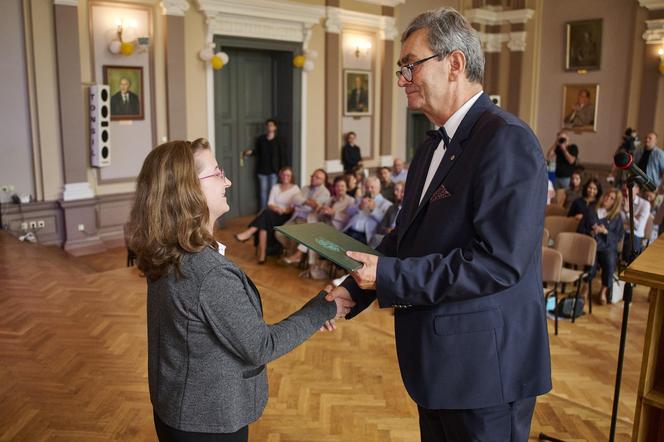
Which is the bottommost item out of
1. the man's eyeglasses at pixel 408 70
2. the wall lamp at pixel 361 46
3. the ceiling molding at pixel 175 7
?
the man's eyeglasses at pixel 408 70

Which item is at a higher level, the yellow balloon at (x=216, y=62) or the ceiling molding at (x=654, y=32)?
the ceiling molding at (x=654, y=32)

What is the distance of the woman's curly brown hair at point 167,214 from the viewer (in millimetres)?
1882

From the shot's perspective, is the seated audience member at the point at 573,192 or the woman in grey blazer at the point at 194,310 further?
the seated audience member at the point at 573,192

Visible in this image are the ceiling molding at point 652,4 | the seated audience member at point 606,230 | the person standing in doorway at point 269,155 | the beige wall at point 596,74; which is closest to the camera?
the seated audience member at point 606,230

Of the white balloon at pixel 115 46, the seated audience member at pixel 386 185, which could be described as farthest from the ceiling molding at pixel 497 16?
the white balloon at pixel 115 46

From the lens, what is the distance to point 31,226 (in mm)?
8703

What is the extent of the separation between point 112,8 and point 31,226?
130 inches

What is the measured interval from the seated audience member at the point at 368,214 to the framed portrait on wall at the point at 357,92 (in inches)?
198

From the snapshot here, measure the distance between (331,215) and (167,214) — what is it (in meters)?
6.36

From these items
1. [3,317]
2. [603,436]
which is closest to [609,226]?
[603,436]

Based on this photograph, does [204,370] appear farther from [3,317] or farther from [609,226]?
[609,226]

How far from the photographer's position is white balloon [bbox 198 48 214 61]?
33.1 feet

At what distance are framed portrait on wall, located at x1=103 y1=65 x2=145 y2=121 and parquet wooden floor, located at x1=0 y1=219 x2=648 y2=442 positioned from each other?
11.0 feet

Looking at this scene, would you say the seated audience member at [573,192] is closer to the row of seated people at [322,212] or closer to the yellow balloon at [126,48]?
the row of seated people at [322,212]
